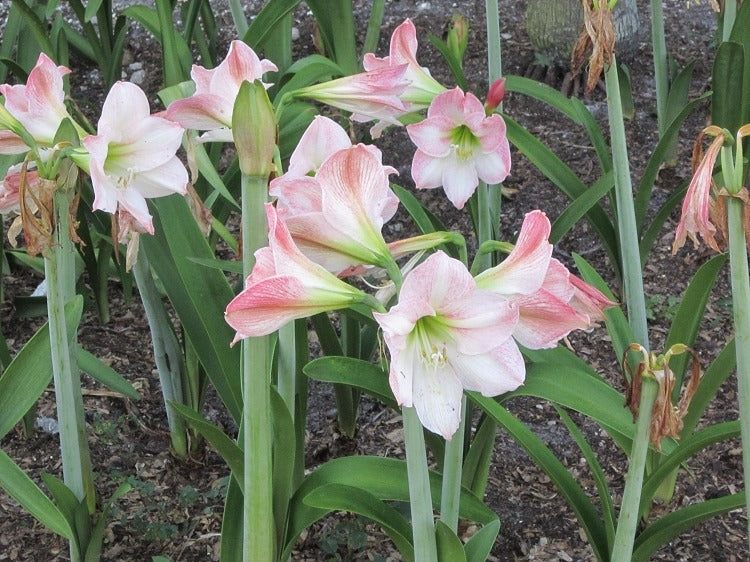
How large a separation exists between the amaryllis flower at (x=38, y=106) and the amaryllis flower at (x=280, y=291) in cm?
47

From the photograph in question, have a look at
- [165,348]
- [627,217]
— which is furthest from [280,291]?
[165,348]

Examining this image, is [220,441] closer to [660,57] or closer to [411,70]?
[411,70]

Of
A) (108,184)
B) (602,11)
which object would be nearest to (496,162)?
(602,11)

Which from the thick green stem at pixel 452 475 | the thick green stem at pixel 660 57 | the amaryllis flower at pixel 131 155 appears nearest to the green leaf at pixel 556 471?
the thick green stem at pixel 452 475

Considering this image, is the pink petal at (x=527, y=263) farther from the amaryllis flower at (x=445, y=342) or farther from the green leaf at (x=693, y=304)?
the green leaf at (x=693, y=304)

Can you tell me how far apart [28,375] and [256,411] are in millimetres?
628

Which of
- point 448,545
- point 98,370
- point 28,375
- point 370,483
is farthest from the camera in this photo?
point 98,370

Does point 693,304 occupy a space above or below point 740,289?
below

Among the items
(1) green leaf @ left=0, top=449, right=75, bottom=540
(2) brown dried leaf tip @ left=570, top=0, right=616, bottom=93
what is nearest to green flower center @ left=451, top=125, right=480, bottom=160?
(2) brown dried leaf tip @ left=570, top=0, right=616, bottom=93

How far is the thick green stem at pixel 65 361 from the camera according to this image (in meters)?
1.19

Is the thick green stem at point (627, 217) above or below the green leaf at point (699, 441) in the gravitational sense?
above

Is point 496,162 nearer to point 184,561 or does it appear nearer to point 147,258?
point 147,258

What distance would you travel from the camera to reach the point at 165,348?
1.80m

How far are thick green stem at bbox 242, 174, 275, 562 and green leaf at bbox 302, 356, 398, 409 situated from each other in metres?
0.28
